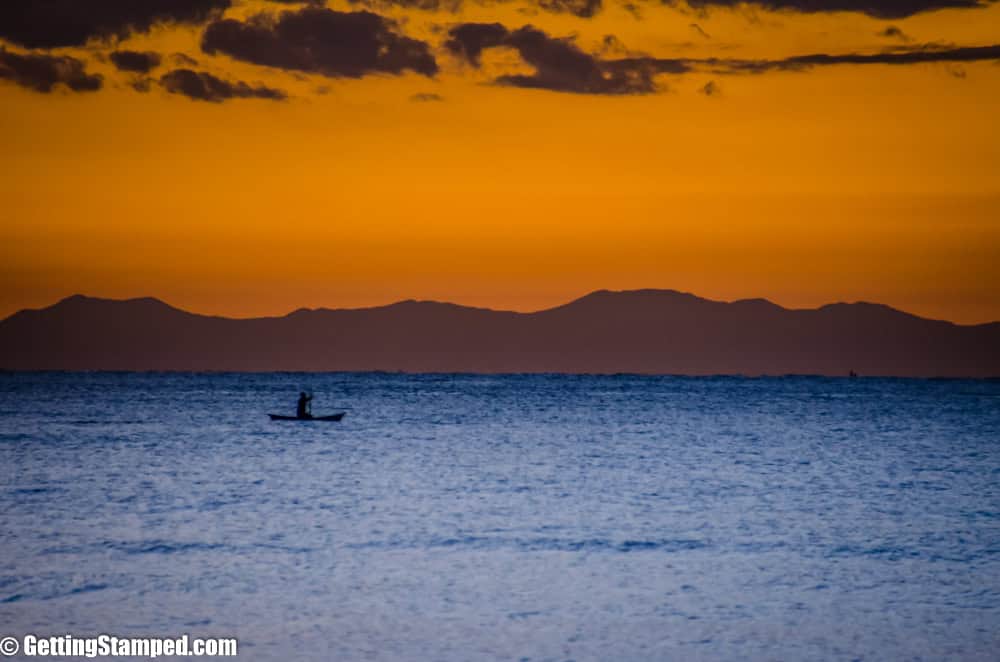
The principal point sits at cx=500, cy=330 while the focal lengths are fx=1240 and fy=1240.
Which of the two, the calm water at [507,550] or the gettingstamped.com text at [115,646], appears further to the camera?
the calm water at [507,550]

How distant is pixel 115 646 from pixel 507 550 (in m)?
11.0

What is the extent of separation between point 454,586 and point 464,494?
53.5 feet

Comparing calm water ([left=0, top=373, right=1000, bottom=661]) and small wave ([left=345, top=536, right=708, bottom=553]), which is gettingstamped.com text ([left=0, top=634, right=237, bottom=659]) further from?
small wave ([left=345, top=536, right=708, bottom=553])

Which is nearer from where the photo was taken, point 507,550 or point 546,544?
point 507,550

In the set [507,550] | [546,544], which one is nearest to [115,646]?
[507,550]

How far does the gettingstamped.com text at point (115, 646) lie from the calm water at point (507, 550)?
1.48ft

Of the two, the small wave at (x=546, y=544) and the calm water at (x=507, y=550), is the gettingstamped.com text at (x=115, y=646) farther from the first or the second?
the small wave at (x=546, y=544)

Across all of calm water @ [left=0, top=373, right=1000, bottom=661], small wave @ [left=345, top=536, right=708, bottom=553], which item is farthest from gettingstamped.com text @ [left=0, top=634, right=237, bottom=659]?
small wave @ [left=345, top=536, right=708, bottom=553]

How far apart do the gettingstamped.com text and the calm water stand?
45 centimetres

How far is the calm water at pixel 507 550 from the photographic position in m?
19.6

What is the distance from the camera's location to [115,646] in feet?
60.4

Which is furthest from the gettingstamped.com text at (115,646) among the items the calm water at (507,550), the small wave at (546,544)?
the small wave at (546,544)

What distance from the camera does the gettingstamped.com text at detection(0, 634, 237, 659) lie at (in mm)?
17938

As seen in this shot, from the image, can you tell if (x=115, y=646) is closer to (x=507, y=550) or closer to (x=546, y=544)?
(x=507, y=550)
